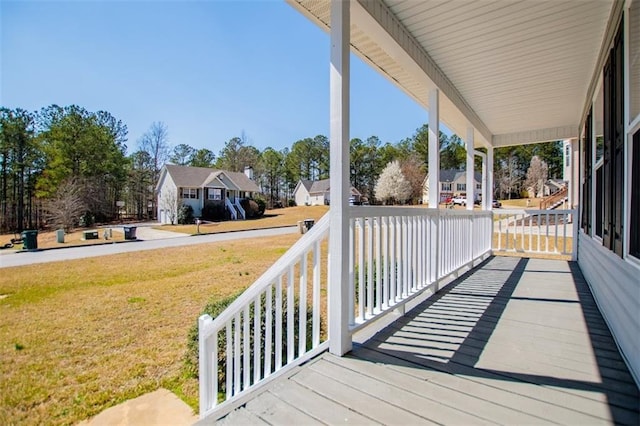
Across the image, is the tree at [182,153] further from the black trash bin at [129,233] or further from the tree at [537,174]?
the tree at [537,174]

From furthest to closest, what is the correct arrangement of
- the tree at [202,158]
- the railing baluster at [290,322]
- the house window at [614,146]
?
the tree at [202,158]
the house window at [614,146]
the railing baluster at [290,322]

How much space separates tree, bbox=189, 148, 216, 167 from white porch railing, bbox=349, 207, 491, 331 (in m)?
36.1

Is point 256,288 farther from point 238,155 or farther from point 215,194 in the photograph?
point 238,155

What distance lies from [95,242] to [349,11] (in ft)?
48.3

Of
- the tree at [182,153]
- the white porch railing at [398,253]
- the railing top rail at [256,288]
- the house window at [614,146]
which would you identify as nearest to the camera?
the railing top rail at [256,288]

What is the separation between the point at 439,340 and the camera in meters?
2.39

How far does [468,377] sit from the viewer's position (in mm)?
1842

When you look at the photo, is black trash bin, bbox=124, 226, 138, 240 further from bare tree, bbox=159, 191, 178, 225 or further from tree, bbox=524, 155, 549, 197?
tree, bbox=524, 155, 549, 197

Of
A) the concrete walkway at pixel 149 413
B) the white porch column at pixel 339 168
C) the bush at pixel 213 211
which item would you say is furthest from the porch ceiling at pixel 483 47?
the bush at pixel 213 211

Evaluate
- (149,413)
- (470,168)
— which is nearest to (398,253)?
(149,413)

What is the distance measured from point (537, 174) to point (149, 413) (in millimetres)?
35083

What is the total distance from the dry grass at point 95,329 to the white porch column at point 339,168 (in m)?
1.72

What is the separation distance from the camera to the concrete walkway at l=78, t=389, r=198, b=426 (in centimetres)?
241

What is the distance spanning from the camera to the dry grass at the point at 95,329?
2.82m
